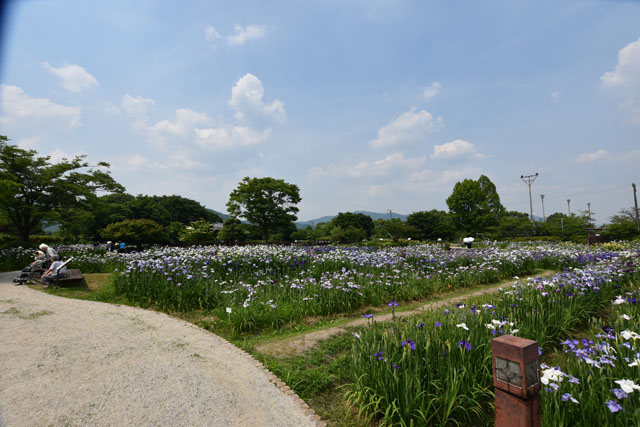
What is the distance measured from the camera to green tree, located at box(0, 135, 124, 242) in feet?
48.4

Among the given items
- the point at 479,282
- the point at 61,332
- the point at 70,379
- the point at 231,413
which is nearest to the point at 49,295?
the point at 61,332

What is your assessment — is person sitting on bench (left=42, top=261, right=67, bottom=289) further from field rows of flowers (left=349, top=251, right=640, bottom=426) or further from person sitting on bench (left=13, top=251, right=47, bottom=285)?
field rows of flowers (left=349, top=251, right=640, bottom=426)

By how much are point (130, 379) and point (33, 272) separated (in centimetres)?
907

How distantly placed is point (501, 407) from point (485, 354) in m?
1.60

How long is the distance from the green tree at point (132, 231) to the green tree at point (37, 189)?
2984mm

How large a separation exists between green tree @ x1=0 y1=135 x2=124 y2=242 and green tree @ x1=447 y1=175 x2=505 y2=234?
1519 inches

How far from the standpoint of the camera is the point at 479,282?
31.3ft

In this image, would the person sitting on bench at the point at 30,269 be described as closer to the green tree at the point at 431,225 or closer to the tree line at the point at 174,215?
the tree line at the point at 174,215

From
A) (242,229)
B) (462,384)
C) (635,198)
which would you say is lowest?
(462,384)

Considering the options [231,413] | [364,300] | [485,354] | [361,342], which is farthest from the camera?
[364,300]

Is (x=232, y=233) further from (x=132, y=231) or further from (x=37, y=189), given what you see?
(x=37, y=189)

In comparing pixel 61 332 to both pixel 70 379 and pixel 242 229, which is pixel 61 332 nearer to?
pixel 70 379

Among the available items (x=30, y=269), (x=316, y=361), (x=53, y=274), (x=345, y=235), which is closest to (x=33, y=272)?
(x=30, y=269)

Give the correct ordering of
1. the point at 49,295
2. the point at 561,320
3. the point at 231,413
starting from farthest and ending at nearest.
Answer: the point at 49,295, the point at 561,320, the point at 231,413
